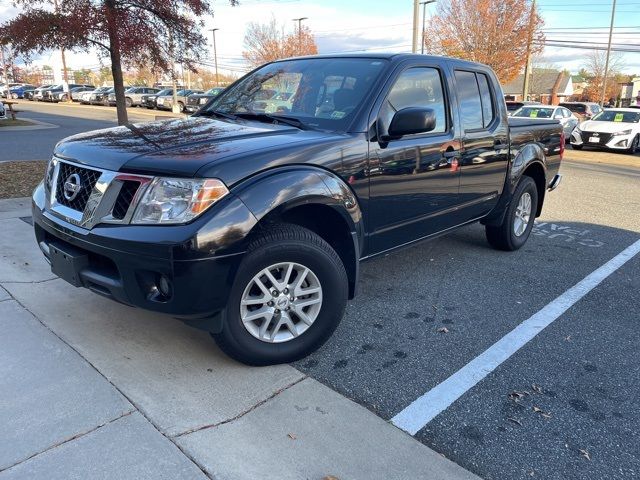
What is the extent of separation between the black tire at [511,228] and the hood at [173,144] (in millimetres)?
2741

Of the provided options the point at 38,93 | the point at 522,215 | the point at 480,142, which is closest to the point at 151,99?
the point at 38,93

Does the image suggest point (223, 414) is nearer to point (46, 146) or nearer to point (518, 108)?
point (46, 146)

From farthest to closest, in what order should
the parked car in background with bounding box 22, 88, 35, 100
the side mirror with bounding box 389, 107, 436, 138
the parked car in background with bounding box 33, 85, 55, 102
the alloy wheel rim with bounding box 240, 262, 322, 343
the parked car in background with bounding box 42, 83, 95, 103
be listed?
the parked car in background with bounding box 22, 88, 35, 100 → the parked car in background with bounding box 33, 85, 55, 102 → the parked car in background with bounding box 42, 83, 95, 103 → the side mirror with bounding box 389, 107, 436, 138 → the alloy wheel rim with bounding box 240, 262, 322, 343

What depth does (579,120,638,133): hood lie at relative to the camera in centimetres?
1662

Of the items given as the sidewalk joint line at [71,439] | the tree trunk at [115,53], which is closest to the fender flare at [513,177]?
the sidewalk joint line at [71,439]

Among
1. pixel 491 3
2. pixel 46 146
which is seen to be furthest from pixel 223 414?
pixel 491 3

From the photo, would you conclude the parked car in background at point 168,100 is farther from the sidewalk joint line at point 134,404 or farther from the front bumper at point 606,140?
the sidewalk joint line at point 134,404

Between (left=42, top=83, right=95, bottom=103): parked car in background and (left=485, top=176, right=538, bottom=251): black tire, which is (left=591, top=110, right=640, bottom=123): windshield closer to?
(left=485, top=176, right=538, bottom=251): black tire

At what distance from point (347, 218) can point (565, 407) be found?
5.28 ft

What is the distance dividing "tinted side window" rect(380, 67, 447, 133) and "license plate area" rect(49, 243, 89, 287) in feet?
6.77

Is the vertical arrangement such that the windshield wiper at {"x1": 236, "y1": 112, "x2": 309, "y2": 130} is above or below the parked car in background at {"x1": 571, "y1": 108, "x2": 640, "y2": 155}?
above

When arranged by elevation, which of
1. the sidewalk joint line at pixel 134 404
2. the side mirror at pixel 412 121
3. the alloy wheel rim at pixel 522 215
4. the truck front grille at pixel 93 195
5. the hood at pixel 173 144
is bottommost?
the sidewalk joint line at pixel 134 404

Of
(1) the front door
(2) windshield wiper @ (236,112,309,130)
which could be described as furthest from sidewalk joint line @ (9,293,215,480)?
(2) windshield wiper @ (236,112,309,130)

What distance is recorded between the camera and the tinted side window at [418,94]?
12.1 feet
